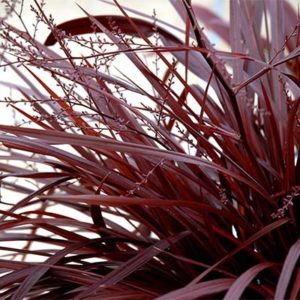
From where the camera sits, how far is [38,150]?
0.54m

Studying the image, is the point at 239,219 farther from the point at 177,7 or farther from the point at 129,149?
the point at 177,7

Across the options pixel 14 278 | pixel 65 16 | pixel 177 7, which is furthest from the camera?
pixel 65 16

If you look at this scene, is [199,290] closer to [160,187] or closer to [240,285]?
[240,285]

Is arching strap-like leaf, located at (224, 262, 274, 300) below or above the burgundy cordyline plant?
below

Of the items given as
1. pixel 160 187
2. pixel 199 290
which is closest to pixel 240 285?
pixel 199 290

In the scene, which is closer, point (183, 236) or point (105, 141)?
point (105, 141)

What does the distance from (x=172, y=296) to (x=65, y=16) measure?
7.95 feet

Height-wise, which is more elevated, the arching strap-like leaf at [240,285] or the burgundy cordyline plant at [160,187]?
the burgundy cordyline plant at [160,187]

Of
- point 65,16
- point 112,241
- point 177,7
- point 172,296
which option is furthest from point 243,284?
point 65,16

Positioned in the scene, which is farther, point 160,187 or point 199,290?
point 160,187

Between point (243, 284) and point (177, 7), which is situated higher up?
point (177, 7)

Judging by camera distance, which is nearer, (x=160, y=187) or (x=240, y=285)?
(x=240, y=285)

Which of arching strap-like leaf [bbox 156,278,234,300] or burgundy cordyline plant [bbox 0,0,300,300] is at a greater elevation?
burgundy cordyline plant [bbox 0,0,300,300]

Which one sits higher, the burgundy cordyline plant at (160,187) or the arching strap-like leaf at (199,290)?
the burgundy cordyline plant at (160,187)
